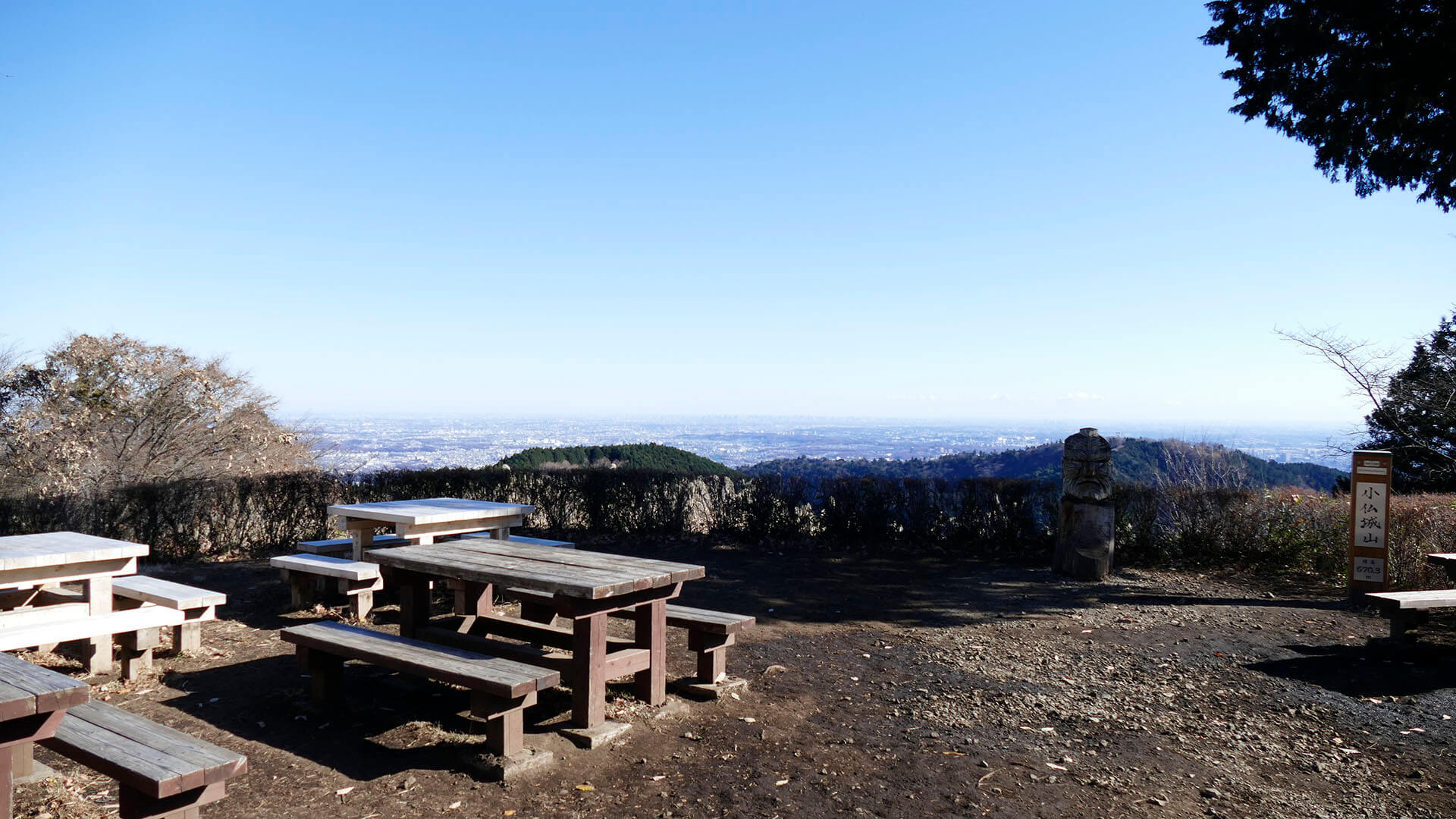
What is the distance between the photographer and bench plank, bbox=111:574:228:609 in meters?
5.49

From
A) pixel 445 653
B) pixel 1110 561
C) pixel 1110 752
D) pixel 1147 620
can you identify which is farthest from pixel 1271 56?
pixel 445 653

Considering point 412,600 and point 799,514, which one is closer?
point 412,600

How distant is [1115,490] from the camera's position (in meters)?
10.6

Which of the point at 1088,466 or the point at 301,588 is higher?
the point at 1088,466

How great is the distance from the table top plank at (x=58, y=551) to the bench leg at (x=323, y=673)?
142cm

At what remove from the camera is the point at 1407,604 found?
235 inches

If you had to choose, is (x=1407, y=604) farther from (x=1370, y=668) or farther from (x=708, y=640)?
(x=708, y=640)

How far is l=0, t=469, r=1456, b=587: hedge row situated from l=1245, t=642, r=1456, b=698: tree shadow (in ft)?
8.73

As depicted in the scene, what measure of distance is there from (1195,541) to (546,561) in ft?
28.3

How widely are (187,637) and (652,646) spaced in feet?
11.3

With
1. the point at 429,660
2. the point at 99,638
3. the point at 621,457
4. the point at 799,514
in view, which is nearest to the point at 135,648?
the point at 99,638

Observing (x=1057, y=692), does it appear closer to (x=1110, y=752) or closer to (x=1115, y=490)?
(x=1110, y=752)

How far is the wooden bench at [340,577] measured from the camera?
6555mm

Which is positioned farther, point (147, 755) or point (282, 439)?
point (282, 439)
